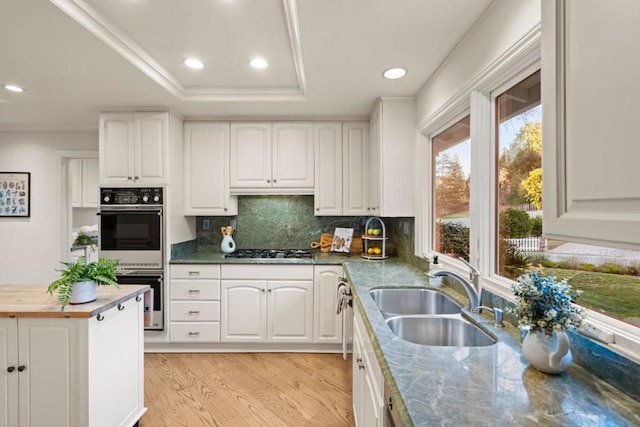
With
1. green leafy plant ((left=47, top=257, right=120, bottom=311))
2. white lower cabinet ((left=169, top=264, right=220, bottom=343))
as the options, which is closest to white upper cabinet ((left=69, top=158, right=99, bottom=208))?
white lower cabinet ((left=169, top=264, right=220, bottom=343))

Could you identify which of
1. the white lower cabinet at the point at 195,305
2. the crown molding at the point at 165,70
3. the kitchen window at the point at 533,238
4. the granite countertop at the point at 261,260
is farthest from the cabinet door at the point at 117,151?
the kitchen window at the point at 533,238

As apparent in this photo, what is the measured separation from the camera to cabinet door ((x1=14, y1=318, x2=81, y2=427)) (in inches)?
62.5

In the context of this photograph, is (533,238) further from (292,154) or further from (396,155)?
(292,154)

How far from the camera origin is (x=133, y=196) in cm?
300

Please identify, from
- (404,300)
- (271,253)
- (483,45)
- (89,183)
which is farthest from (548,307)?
(89,183)

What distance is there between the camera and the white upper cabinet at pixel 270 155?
3289 millimetres

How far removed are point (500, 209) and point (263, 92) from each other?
205 cm

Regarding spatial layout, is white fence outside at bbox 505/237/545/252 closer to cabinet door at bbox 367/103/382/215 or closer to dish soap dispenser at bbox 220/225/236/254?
cabinet door at bbox 367/103/382/215

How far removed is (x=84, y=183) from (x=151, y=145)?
2.27 meters

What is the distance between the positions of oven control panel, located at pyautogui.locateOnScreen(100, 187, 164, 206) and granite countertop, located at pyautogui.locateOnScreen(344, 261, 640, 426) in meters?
2.57

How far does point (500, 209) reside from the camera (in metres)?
1.66

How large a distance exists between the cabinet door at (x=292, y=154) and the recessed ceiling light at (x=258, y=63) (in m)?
1.02

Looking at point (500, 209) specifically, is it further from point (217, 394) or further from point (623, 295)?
point (217, 394)

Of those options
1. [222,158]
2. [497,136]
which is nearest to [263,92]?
[222,158]
